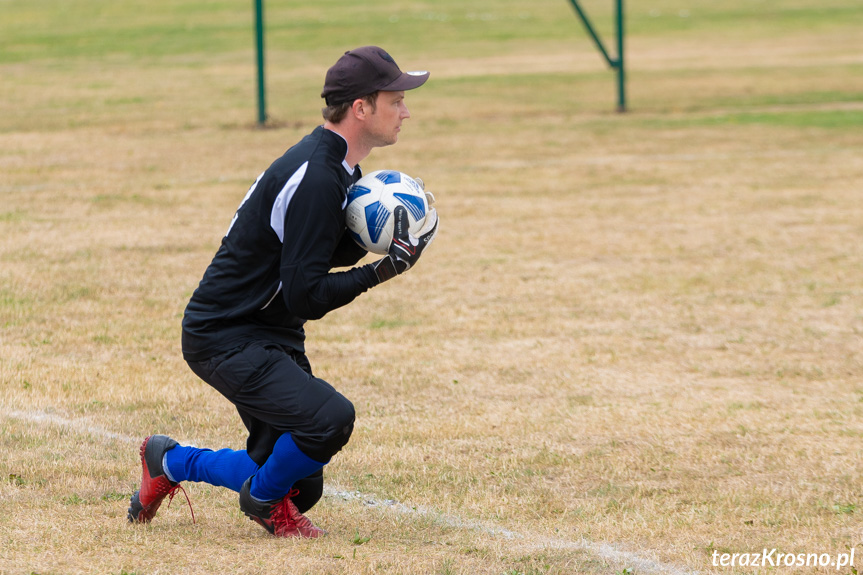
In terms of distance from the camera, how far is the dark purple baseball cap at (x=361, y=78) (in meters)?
4.15

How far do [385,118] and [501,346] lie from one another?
397 centimetres

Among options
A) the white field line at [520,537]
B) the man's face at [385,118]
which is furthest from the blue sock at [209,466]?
the man's face at [385,118]

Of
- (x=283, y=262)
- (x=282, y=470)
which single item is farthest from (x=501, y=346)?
(x=283, y=262)

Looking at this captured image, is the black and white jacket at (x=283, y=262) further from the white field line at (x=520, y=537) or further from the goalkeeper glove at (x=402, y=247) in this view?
the white field line at (x=520, y=537)

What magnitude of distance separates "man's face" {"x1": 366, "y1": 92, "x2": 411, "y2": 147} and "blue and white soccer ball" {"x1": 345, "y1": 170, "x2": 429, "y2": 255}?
18 centimetres

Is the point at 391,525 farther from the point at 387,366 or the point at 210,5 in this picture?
the point at 210,5

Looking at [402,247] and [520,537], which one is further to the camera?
[520,537]

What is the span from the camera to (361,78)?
4148mm

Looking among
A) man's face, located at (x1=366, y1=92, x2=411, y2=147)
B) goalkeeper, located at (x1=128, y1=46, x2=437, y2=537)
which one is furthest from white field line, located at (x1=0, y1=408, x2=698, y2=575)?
man's face, located at (x1=366, y1=92, x2=411, y2=147)

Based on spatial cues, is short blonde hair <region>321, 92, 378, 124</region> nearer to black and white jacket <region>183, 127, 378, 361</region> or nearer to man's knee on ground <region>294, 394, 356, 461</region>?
black and white jacket <region>183, 127, 378, 361</region>

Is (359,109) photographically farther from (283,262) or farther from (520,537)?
(520,537)

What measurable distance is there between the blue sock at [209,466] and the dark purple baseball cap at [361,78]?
143cm

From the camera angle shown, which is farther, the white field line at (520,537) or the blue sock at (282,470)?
the white field line at (520,537)

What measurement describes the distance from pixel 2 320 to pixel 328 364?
2582 mm
